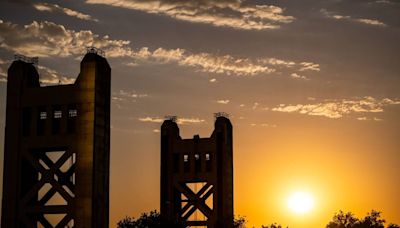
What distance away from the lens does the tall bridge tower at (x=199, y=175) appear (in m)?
106

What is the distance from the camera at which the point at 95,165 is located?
6825cm

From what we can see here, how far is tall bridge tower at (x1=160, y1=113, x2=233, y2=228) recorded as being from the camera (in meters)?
106

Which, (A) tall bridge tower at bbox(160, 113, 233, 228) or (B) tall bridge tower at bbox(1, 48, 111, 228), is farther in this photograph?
(A) tall bridge tower at bbox(160, 113, 233, 228)

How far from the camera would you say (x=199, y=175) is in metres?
107

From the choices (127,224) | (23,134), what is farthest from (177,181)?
(23,134)

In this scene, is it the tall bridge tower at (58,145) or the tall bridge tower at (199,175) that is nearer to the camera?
the tall bridge tower at (58,145)

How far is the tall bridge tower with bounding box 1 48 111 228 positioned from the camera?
68.4 metres

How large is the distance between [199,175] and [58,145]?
3775 cm

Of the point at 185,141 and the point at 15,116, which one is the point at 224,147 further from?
the point at 15,116

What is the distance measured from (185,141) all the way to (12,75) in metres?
38.1

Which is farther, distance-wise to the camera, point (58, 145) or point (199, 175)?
point (199, 175)

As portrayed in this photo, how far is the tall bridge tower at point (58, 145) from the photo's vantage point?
2694 inches

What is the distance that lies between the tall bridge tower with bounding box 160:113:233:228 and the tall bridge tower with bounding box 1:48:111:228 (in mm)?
35325

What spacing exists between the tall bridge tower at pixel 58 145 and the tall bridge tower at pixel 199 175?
35325 millimetres
